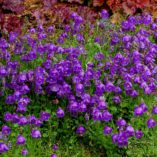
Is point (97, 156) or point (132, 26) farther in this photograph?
point (132, 26)

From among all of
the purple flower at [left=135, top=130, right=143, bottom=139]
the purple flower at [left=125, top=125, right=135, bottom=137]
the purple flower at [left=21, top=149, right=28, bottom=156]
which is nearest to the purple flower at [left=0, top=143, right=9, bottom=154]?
the purple flower at [left=21, top=149, right=28, bottom=156]

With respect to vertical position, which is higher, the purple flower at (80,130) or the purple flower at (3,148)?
the purple flower at (3,148)

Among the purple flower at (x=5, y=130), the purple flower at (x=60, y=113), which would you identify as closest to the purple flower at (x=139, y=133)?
the purple flower at (x=60, y=113)

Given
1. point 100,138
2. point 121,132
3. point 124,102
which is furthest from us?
point 124,102

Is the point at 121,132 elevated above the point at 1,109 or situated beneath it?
elevated above

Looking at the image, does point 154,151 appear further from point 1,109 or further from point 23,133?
point 1,109

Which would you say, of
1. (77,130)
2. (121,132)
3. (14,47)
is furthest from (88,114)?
(14,47)

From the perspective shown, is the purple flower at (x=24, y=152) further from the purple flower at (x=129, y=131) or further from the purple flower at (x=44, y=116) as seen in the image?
the purple flower at (x=129, y=131)

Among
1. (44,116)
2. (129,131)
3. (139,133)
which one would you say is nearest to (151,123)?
(139,133)
